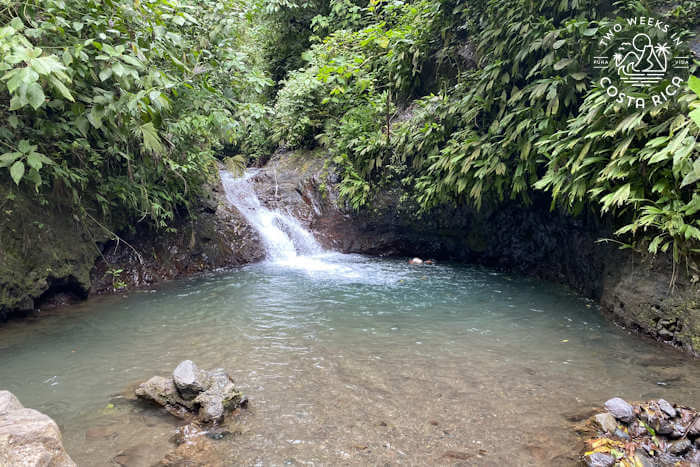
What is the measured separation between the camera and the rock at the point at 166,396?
324 cm

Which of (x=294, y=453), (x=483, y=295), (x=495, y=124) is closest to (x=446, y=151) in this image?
(x=495, y=124)

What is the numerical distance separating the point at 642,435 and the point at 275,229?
9.12 meters

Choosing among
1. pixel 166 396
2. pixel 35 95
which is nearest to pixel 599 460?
pixel 166 396

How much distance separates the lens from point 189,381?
3.29 m

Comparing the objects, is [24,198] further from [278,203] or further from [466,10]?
[466,10]

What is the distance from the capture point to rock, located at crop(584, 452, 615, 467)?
256 centimetres

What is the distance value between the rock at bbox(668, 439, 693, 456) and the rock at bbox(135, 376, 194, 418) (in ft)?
11.7

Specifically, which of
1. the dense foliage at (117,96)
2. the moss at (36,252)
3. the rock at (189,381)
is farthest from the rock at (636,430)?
the moss at (36,252)

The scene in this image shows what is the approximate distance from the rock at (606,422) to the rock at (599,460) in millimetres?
349

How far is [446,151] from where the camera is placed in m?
8.03

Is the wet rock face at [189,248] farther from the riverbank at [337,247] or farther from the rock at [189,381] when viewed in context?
the rock at [189,381]

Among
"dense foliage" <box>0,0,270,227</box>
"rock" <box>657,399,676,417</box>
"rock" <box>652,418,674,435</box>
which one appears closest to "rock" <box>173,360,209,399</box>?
"dense foliage" <box>0,0,270,227</box>

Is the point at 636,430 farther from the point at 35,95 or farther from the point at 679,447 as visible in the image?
the point at 35,95

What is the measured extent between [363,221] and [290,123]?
4.91 m
